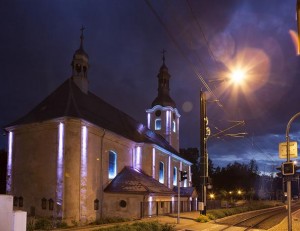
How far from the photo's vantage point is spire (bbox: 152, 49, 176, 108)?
58469 mm

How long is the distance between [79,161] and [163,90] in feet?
96.0

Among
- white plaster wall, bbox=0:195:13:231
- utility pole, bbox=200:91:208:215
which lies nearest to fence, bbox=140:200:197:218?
utility pole, bbox=200:91:208:215

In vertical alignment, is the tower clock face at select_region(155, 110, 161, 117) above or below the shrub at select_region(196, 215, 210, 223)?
above

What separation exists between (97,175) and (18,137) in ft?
25.8

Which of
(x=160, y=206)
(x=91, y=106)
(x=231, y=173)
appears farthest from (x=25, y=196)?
(x=231, y=173)

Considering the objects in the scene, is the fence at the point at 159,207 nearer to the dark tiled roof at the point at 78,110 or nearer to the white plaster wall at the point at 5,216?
the dark tiled roof at the point at 78,110

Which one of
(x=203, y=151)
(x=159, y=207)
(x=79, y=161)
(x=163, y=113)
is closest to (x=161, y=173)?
(x=159, y=207)

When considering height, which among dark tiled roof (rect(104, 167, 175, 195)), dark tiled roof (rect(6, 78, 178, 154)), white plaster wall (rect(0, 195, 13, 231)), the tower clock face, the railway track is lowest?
the railway track

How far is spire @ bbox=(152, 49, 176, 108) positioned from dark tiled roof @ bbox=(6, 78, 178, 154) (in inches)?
522

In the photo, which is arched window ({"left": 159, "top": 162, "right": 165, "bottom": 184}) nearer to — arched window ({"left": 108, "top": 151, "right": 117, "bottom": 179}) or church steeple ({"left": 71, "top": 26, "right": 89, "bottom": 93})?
arched window ({"left": 108, "top": 151, "right": 117, "bottom": 179})

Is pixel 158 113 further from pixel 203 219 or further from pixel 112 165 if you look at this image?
pixel 203 219

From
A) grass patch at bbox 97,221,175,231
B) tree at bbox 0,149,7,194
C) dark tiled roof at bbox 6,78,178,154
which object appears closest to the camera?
grass patch at bbox 97,221,175,231

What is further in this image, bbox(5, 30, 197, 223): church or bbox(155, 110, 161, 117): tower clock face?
bbox(155, 110, 161, 117): tower clock face

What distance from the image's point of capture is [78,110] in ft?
108
